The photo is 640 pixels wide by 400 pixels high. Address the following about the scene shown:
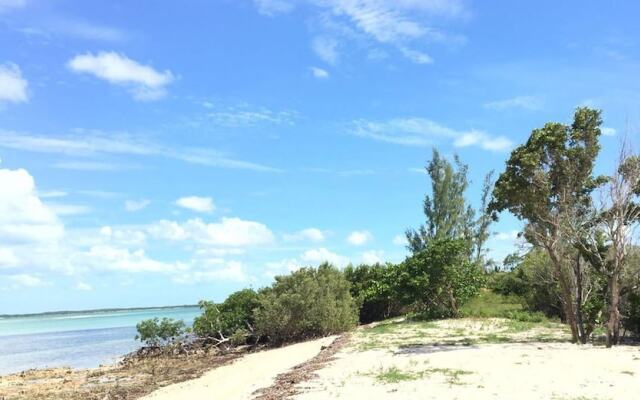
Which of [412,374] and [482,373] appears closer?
[482,373]

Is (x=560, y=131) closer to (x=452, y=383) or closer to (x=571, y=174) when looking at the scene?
(x=571, y=174)

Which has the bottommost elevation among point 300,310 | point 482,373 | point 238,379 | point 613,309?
point 238,379

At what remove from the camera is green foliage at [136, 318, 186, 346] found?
26.3 meters

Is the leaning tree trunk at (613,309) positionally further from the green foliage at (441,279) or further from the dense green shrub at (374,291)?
the dense green shrub at (374,291)

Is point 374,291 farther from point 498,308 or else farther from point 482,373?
point 482,373

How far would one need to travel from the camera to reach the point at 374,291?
3234cm

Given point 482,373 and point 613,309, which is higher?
point 613,309

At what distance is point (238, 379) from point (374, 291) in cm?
1728

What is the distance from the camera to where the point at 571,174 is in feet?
55.9

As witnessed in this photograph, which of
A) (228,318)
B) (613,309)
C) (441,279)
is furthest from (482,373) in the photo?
(228,318)

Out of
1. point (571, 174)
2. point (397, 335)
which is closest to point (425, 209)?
point (397, 335)

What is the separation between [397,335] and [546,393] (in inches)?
478

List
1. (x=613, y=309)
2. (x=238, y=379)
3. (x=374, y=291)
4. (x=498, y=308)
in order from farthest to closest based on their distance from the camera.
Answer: (x=374, y=291) < (x=498, y=308) < (x=613, y=309) < (x=238, y=379)

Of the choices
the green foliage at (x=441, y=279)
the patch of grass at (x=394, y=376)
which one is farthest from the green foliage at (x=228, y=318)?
the patch of grass at (x=394, y=376)
